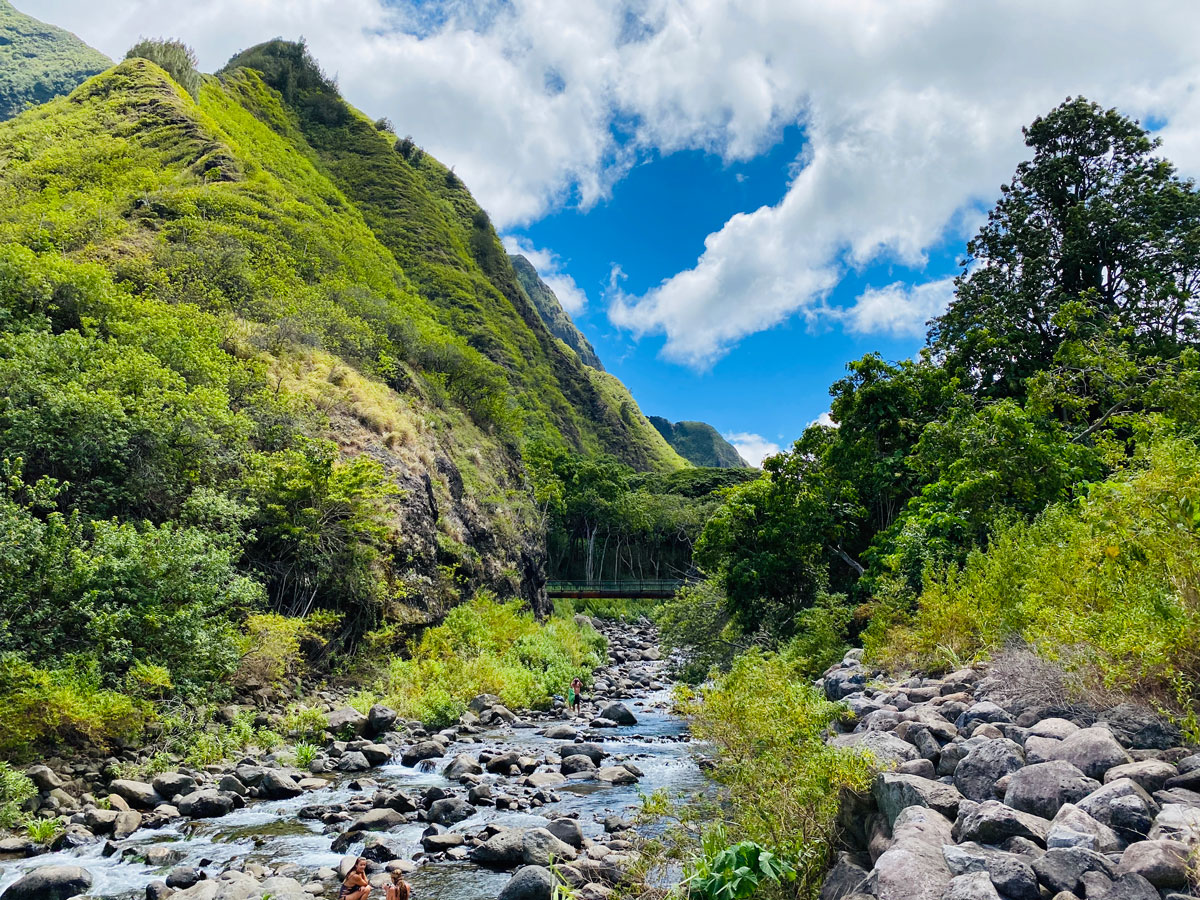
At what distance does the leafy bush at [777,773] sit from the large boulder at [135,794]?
1025 centimetres

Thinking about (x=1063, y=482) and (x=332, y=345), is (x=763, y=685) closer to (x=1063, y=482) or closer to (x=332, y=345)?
(x=1063, y=482)

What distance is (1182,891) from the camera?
4090 millimetres

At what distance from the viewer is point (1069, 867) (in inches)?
175

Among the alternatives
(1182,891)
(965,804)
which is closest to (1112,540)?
(965,804)

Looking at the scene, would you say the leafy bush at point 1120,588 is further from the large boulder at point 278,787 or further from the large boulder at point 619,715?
the large boulder at point 619,715

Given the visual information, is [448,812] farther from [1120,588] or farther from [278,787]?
[1120,588]

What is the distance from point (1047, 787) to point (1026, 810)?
26 centimetres

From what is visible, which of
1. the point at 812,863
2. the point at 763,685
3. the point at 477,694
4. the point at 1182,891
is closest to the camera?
the point at 1182,891

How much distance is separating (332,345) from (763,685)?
3119 centimetres

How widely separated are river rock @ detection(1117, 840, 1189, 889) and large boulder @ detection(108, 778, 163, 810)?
14.9m

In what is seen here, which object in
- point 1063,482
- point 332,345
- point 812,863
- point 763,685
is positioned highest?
point 332,345

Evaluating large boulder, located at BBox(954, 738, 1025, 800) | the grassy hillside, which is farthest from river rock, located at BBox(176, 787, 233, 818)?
large boulder, located at BBox(954, 738, 1025, 800)

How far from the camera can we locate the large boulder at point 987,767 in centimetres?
612

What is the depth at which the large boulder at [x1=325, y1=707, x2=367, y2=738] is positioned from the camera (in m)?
18.6
